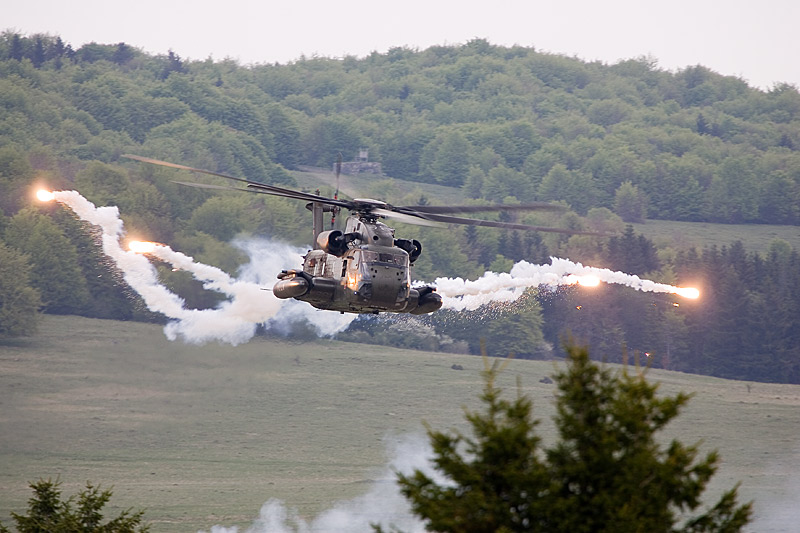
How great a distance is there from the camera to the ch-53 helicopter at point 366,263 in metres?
40.5

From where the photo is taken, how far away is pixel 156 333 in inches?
4513

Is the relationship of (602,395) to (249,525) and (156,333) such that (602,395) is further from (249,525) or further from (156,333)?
(156,333)

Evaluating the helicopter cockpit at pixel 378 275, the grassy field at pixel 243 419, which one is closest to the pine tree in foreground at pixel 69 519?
the helicopter cockpit at pixel 378 275

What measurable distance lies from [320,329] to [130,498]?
912 inches

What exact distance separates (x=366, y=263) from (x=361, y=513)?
67664mm

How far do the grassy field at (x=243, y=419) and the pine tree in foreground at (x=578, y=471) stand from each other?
82.5 m

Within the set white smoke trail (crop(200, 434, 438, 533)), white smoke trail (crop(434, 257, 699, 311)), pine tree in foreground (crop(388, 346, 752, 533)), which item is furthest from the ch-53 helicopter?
white smoke trail (crop(200, 434, 438, 533))

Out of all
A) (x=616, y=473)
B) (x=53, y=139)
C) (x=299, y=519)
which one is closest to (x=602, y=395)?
(x=616, y=473)

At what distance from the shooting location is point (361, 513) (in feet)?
345

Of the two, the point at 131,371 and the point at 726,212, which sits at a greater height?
the point at 726,212

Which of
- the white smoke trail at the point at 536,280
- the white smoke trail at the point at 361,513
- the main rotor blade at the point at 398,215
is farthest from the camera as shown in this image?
the white smoke trail at the point at 361,513

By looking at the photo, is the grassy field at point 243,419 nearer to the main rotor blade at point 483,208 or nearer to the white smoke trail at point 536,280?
the white smoke trail at point 536,280

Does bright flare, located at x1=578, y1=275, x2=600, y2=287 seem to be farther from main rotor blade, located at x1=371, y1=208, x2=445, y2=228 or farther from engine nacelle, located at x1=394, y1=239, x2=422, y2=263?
main rotor blade, located at x1=371, y1=208, x2=445, y2=228

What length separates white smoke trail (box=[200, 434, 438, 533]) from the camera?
9762 cm
